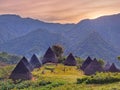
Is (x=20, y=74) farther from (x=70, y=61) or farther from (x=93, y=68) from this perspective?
(x=70, y=61)

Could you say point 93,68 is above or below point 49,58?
below

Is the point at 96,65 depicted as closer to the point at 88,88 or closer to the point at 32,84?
the point at 32,84

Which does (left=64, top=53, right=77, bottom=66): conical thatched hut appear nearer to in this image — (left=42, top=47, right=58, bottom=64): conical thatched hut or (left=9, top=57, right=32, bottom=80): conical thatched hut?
(left=42, top=47, right=58, bottom=64): conical thatched hut

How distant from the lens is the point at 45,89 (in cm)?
4166

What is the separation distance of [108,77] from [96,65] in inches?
1101

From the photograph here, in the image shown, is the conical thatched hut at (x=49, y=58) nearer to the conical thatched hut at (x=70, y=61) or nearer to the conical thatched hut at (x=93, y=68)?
the conical thatched hut at (x=70, y=61)

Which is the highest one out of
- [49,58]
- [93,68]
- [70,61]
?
[49,58]

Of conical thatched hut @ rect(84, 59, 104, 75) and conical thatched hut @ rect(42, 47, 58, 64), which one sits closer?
conical thatched hut @ rect(84, 59, 104, 75)

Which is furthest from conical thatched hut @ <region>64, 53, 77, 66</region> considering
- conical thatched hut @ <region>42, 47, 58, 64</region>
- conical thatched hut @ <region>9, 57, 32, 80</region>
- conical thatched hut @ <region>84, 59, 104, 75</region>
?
conical thatched hut @ <region>9, 57, 32, 80</region>

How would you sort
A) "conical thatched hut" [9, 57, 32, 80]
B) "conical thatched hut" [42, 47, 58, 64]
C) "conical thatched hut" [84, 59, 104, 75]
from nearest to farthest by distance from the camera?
"conical thatched hut" [9, 57, 32, 80] < "conical thatched hut" [84, 59, 104, 75] < "conical thatched hut" [42, 47, 58, 64]

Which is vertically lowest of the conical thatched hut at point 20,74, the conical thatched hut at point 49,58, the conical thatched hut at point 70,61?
the conical thatched hut at point 20,74

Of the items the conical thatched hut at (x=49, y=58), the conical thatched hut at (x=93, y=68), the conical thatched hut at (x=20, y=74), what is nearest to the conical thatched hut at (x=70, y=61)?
the conical thatched hut at (x=49, y=58)

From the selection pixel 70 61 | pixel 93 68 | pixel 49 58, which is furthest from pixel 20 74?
pixel 70 61

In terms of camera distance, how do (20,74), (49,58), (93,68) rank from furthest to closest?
1. (49,58)
2. (93,68)
3. (20,74)
